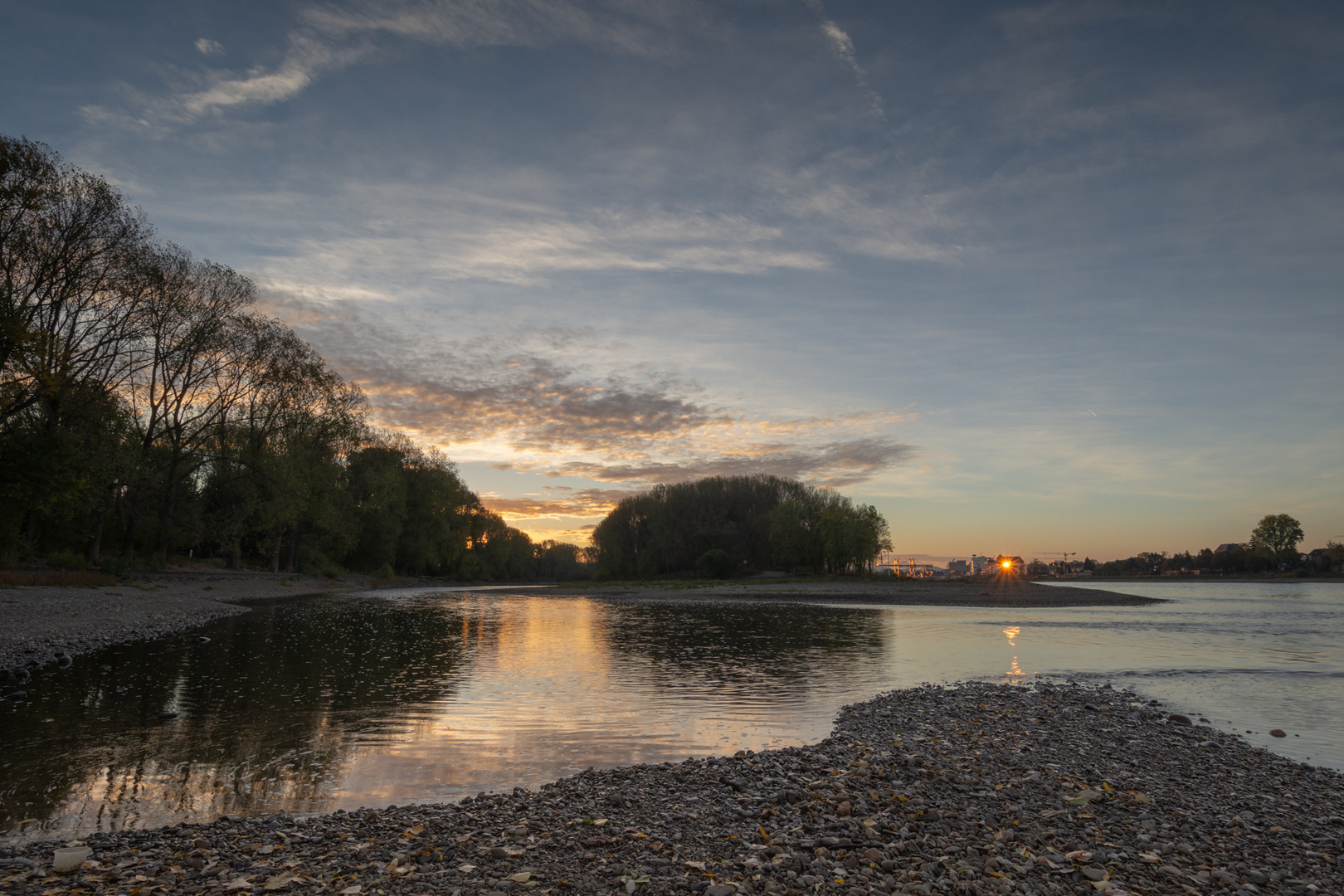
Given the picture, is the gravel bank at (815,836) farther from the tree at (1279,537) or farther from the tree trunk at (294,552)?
the tree at (1279,537)

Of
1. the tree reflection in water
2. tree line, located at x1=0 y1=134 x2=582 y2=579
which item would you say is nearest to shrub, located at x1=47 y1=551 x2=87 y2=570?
tree line, located at x1=0 y1=134 x2=582 y2=579

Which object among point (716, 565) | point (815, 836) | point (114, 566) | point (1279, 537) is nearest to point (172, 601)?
point (114, 566)

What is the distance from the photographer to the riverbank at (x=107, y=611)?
2066cm

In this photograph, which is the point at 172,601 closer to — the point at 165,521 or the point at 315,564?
the point at 165,521

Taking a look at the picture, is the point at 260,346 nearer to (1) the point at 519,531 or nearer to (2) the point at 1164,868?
(2) the point at 1164,868

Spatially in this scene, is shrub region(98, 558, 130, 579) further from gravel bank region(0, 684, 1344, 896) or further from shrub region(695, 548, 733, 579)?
shrub region(695, 548, 733, 579)

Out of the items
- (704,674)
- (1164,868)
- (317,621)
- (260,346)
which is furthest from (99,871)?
(260,346)

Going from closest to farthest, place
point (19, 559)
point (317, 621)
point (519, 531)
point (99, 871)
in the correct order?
point (99, 871), point (317, 621), point (19, 559), point (519, 531)

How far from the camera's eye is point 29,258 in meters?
36.1

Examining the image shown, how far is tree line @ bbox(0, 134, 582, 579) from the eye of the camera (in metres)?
34.7

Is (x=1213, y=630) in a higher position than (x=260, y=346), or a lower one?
lower

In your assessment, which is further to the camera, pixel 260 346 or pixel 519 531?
pixel 519 531

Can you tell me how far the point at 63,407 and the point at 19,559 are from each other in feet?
38.1

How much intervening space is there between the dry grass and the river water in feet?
38.4
